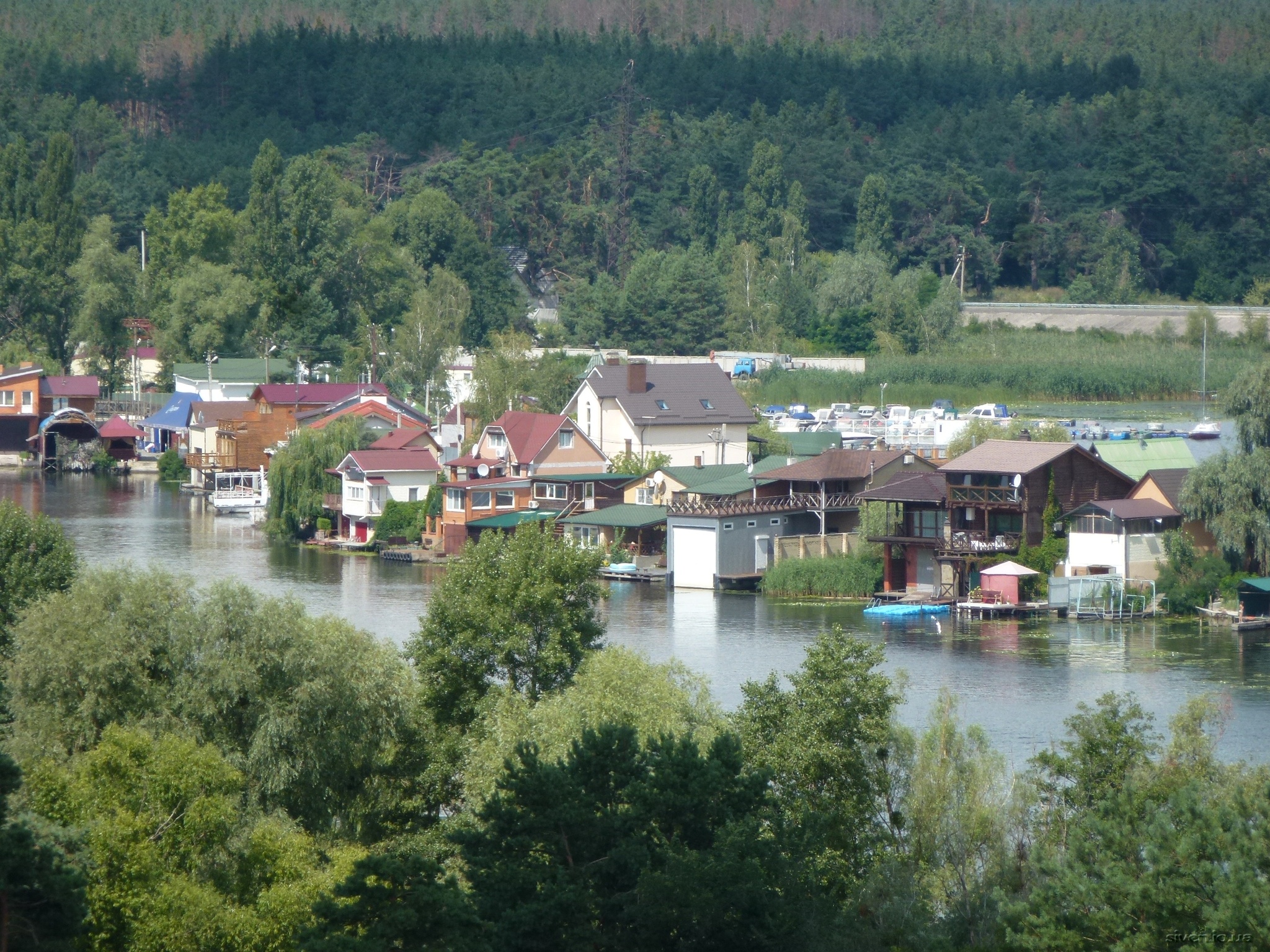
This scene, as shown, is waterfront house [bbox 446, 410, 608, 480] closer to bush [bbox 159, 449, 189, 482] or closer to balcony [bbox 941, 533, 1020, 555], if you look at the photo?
balcony [bbox 941, 533, 1020, 555]

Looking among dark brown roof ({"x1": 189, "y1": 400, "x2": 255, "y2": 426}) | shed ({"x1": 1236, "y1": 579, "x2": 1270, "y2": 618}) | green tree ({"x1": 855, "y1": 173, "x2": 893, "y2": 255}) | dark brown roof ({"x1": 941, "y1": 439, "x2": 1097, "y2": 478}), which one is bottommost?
shed ({"x1": 1236, "y1": 579, "x2": 1270, "y2": 618})

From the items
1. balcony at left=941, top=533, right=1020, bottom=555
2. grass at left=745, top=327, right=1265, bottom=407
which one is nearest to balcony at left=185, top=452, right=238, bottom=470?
grass at left=745, top=327, right=1265, bottom=407

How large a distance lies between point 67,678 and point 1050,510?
16.5 metres

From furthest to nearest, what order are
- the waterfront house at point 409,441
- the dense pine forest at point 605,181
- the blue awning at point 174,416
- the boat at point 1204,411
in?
1. the dense pine forest at point 605,181
2. the blue awning at point 174,416
3. the waterfront house at point 409,441
4. the boat at point 1204,411

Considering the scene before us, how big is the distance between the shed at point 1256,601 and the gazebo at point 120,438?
32.6 m

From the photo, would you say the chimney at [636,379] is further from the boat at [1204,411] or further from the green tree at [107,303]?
the green tree at [107,303]

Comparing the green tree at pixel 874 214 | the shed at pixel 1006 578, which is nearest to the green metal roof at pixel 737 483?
the shed at pixel 1006 578

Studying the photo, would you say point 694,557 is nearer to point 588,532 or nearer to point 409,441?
point 588,532

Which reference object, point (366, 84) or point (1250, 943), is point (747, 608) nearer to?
point (1250, 943)

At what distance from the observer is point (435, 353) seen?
2082 inches

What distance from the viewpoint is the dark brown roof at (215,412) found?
47750 millimetres

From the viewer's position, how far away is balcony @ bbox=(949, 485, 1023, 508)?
2853cm

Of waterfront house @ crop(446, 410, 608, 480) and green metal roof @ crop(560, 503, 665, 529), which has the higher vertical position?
waterfront house @ crop(446, 410, 608, 480)

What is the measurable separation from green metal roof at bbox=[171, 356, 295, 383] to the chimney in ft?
59.8
